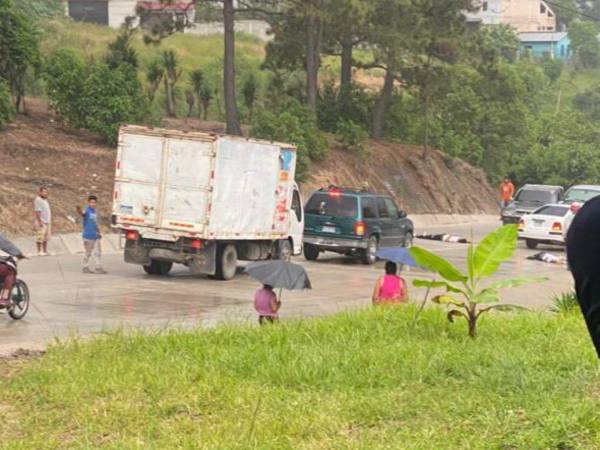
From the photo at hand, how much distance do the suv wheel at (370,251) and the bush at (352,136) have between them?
18.3 metres

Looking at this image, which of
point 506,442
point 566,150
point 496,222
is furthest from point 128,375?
point 566,150

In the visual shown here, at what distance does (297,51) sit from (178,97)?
779cm

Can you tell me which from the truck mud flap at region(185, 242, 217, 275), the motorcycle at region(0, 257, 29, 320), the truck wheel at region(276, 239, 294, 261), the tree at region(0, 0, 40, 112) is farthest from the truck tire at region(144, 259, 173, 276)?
the tree at region(0, 0, 40, 112)

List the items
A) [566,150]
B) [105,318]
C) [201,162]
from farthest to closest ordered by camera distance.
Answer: [566,150]
[201,162]
[105,318]

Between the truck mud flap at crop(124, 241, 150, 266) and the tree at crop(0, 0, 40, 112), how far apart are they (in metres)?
14.7

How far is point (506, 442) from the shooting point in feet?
22.1

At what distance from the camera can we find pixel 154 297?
739 inches

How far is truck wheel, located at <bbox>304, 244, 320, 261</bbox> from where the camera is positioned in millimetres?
27997

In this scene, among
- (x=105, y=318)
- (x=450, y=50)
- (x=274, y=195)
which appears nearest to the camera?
(x=105, y=318)

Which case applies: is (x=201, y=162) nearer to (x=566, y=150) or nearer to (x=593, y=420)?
(x=593, y=420)

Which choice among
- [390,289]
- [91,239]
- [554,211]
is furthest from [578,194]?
[390,289]

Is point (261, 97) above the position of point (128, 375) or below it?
above

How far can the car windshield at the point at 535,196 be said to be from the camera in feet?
133

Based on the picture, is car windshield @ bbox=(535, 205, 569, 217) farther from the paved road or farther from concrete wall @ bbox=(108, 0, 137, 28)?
concrete wall @ bbox=(108, 0, 137, 28)
